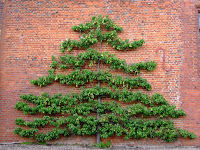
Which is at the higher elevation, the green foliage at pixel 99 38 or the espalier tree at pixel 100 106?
the green foliage at pixel 99 38

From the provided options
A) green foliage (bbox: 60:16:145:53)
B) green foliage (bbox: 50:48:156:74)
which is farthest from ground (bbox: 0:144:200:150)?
green foliage (bbox: 60:16:145:53)

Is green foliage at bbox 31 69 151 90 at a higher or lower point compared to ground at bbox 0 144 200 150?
higher

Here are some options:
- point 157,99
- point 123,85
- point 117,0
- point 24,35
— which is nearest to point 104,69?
point 123,85

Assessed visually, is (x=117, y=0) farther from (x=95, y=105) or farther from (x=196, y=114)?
(x=196, y=114)

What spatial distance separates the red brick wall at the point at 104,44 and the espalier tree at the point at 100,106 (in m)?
0.29

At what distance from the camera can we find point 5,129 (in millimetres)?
7047

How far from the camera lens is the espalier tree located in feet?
22.3

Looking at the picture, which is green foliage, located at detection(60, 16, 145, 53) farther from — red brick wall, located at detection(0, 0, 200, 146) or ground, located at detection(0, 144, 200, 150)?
ground, located at detection(0, 144, 200, 150)

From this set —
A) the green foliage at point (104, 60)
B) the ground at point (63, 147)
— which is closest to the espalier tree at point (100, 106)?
the green foliage at point (104, 60)

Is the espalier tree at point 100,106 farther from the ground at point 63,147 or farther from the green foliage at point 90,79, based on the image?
the ground at point 63,147

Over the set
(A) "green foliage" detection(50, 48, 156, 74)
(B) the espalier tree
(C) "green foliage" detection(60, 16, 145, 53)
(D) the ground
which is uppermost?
(C) "green foliage" detection(60, 16, 145, 53)

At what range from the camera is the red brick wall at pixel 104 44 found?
7.15 m

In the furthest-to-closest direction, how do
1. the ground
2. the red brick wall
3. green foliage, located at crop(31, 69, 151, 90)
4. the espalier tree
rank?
the red brick wall
green foliage, located at crop(31, 69, 151, 90)
the espalier tree
the ground

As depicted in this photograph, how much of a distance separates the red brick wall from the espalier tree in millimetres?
291
